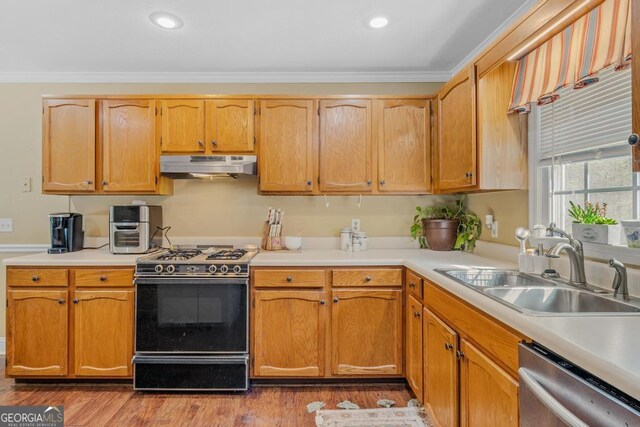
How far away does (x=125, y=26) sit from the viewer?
231cm

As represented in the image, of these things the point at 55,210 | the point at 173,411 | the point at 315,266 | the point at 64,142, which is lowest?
the point at 173,411

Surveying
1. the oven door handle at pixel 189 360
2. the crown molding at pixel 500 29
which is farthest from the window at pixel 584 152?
the oven door handle at pixel 189 360

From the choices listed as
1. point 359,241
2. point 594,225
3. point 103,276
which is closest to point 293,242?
point 359,241

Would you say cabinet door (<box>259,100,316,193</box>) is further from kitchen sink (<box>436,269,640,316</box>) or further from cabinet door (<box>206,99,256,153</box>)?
kitchen sink (<box>436,269,640,316</box>)

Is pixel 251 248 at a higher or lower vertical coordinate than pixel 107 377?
higher

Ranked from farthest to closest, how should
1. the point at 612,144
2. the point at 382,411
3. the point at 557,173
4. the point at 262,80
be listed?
the point at 262,80
the point at 382,411
the point at 557,173
the point at 612,144

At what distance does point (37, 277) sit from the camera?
241 centimetres

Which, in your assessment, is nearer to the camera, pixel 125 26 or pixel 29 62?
pixel 125 26

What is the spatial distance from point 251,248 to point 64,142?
5.47 feet

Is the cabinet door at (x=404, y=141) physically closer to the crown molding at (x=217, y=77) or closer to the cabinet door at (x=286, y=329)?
the crown molding at (x=217, y=77)

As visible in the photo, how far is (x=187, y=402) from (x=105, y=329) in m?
0.76

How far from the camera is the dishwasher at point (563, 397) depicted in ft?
2.58

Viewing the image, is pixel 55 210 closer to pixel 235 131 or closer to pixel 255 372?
pixel 235 131

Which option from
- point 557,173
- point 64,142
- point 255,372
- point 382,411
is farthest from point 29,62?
point 557,173
